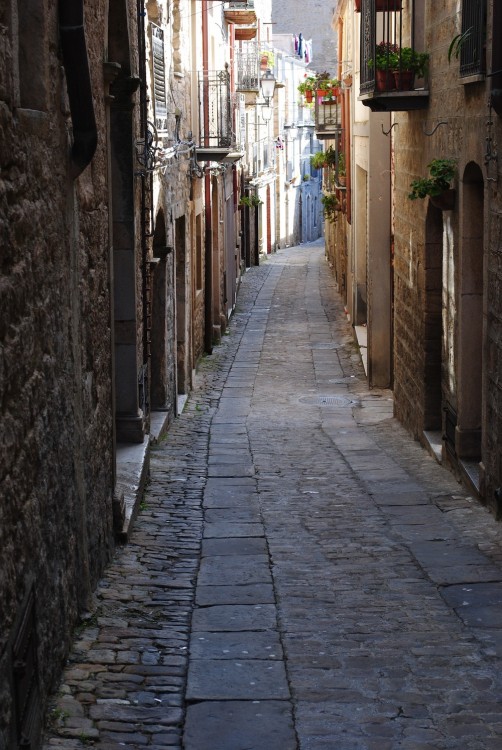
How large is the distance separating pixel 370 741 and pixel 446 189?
267 inches

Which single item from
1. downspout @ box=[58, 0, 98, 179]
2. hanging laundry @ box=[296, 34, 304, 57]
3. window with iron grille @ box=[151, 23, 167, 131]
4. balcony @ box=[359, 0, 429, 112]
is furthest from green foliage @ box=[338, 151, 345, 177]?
hanging laundry @ box=[296, 34, 304, 57]

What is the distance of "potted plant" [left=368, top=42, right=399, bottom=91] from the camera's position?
39.6ft

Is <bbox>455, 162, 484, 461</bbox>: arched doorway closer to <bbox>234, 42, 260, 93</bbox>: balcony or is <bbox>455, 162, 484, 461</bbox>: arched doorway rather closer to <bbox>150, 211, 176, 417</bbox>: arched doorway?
<bbox>150, 211, 176, 417</bbox>: arched doorway

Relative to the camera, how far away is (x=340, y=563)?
25.4 feet

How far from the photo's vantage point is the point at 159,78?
518 inches

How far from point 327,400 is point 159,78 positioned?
17.4 ft

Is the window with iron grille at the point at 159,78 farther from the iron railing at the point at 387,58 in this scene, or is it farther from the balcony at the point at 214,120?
the balcony at the point at 214,120

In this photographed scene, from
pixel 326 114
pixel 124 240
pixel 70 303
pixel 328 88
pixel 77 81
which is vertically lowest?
pixel 70 303

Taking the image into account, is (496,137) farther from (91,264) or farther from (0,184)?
(0,184)

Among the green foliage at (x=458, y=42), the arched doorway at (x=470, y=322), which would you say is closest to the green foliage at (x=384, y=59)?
the green foliage at (x=458, y=42)

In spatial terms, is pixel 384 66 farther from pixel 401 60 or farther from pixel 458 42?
pixel 458 42

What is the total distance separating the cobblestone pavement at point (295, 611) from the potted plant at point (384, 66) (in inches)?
148

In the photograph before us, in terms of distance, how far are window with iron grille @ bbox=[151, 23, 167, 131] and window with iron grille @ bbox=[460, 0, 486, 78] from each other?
4019 millimetres

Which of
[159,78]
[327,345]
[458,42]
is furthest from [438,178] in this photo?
[327,345]
